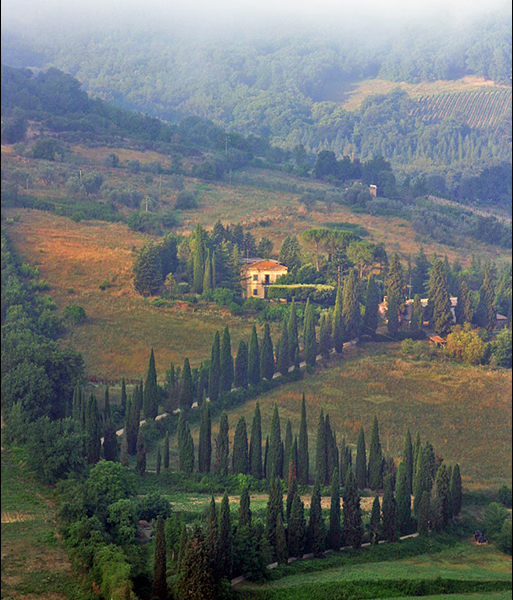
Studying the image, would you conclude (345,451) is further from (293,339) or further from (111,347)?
(111,347)

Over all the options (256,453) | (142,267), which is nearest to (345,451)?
(256,453)

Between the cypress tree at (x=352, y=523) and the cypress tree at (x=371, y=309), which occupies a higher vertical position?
the cypress tree at (x=371, y=309)

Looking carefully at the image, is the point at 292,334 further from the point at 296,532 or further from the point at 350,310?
the point at 296,532

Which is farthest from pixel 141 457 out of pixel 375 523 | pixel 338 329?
pixel 338 329

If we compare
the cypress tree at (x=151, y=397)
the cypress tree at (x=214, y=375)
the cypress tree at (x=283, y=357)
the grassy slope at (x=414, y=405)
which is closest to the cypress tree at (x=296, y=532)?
the grassy slope at (x=414, y=405)

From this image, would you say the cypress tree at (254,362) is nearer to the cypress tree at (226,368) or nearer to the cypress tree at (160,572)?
the cypress tree at (226,368)

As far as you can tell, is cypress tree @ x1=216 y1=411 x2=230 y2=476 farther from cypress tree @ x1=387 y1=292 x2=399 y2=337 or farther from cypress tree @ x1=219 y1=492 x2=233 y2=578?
cypress tree @ x1=387 y1=292 x2=399 y2=337

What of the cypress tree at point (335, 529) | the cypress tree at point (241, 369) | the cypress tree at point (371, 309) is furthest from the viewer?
the cypress tree at point (371, 309)
